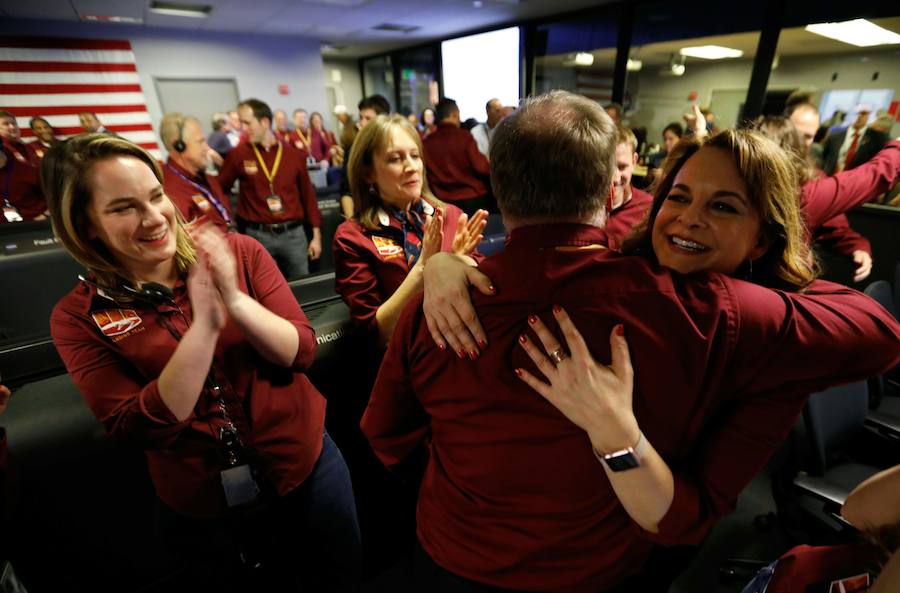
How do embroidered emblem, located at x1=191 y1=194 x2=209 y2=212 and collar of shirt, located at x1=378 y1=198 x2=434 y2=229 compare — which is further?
embroidered emblem, located at x1=191 y1=194 x2=209 y2=212

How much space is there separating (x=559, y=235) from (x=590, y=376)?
0.24 m

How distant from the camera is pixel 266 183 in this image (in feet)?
11.5

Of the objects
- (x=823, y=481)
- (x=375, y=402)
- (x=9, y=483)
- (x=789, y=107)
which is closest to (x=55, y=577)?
(x=9, y=483)

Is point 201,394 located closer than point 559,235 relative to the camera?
No

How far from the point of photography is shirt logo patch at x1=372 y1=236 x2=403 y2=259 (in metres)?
1.59

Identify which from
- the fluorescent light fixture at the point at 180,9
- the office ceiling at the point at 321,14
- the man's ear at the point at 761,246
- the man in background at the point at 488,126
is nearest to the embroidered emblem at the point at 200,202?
the man in background at the point at 488,126

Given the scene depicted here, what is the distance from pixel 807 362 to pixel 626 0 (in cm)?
743

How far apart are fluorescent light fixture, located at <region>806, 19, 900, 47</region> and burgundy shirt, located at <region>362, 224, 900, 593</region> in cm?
539

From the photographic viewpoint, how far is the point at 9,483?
3.55ft

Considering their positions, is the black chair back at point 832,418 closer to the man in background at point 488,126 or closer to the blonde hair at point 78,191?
the blonde hair at point 78,191

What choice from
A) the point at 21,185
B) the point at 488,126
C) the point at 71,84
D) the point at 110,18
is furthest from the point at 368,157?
the point at 71,84

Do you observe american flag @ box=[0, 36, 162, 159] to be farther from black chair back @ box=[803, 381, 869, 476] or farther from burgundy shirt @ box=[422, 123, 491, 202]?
black chair back @ box=[803, 381, 869, 476]

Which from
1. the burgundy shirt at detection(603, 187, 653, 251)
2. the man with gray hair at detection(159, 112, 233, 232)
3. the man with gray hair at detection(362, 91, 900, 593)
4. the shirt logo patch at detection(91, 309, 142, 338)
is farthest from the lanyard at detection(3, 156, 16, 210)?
the burgundy shirt at detection(603, 187, 653, 251)

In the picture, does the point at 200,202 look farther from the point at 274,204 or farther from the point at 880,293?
the point at 880,293
